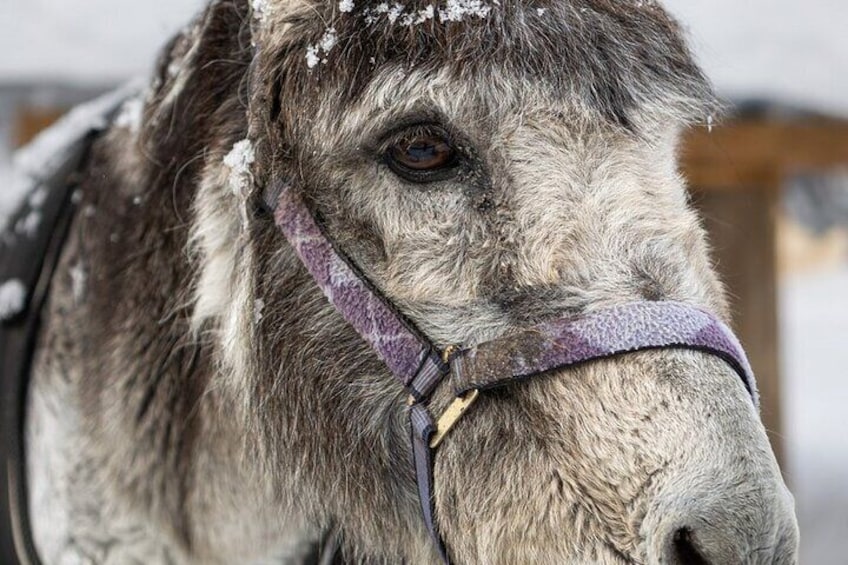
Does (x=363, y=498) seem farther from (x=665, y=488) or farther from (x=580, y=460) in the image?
(x=665, y=488)

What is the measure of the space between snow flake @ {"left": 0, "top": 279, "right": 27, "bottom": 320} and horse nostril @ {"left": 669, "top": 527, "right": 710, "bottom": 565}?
166 cm

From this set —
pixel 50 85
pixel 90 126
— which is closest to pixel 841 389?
pixel 50 85

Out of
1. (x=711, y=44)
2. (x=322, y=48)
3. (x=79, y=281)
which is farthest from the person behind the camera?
(x=711, y=44)

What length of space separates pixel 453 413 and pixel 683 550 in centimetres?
43

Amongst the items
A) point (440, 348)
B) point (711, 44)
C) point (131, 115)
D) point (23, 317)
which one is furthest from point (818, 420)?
point (440, 348)

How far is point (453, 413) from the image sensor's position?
1706 mm

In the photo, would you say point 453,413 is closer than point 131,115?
Yes

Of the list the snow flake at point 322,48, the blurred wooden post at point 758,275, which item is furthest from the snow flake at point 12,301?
Result: the blurred wooden post at point 758,275

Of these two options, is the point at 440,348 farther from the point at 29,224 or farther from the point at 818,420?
the point at 818,420

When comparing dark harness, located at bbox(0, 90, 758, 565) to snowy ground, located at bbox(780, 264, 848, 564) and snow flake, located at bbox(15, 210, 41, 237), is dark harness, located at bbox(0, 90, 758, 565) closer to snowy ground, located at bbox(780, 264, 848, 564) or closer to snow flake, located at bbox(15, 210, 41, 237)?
snow flake, located at bbox(15, 210, 41, 237)

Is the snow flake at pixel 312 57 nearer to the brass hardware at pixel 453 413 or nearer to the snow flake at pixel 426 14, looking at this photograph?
the snow flake at pixel 426 14

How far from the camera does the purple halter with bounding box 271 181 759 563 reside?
1572mm

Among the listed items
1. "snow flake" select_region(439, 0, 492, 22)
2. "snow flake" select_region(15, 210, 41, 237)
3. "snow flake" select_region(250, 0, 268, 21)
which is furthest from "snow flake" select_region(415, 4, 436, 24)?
"snow flake" select_region(15, 210, 41, 237)

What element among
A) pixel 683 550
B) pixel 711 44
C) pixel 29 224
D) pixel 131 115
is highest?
pixel 131 115
